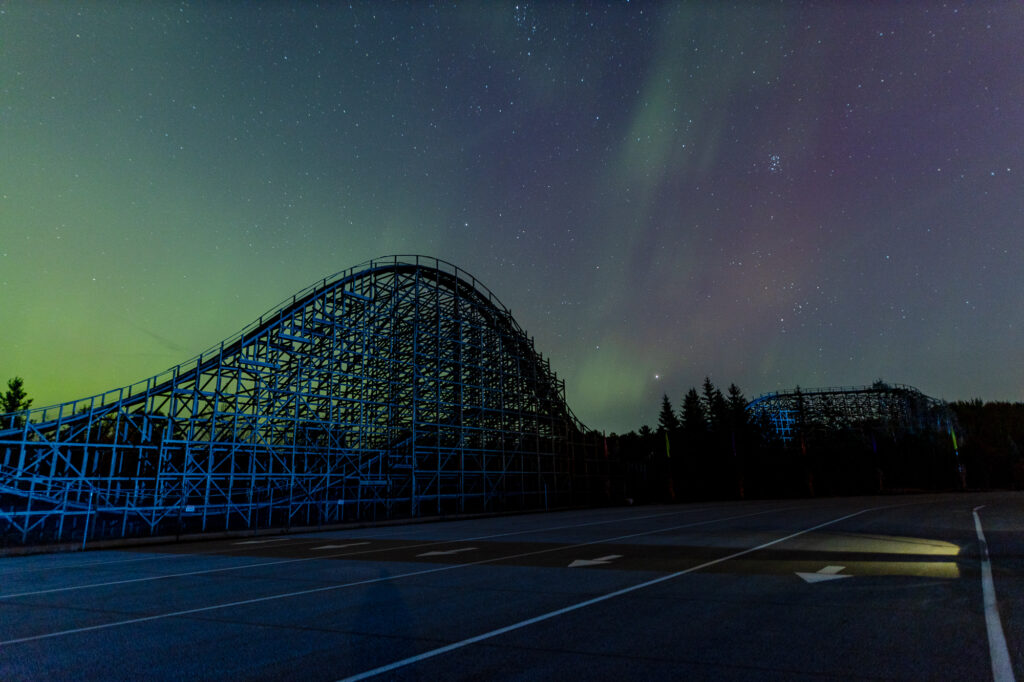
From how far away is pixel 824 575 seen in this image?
29.6 ft

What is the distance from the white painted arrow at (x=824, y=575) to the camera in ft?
28.5

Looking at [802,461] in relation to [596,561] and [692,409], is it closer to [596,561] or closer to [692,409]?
[692,409]

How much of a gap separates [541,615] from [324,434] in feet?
91.6

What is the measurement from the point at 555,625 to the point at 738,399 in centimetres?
7678

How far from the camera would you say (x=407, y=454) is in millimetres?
34156

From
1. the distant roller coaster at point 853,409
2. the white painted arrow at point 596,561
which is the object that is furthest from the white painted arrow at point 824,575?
the distant roller coaster at point 853,409

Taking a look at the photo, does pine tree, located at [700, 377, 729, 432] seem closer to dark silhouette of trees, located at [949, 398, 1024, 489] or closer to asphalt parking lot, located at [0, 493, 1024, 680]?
dark silhouette of trees, located at [949, 398, 1024, 489]

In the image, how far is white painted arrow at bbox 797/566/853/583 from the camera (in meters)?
8.67

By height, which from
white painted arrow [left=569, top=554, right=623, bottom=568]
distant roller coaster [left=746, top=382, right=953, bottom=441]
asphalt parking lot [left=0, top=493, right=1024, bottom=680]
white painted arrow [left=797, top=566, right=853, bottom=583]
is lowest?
white painted arrow [left=569, top=554, right=623, bottom=568]

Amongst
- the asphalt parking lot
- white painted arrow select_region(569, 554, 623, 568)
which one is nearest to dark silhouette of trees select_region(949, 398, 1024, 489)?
the asphalt parking lot

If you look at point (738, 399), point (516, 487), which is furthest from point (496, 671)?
point (738, 399)

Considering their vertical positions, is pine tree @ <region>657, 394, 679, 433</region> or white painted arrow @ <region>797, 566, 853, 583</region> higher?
pine tree @ <region>657, 394, 679, 433</region>

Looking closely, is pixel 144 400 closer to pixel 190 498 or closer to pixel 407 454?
pixel 190 498

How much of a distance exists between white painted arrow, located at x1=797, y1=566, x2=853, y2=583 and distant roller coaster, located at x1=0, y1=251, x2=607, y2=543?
19.0 meters
